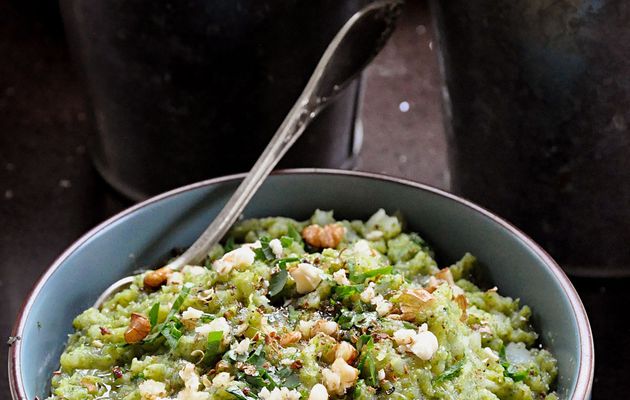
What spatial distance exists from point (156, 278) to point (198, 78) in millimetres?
393

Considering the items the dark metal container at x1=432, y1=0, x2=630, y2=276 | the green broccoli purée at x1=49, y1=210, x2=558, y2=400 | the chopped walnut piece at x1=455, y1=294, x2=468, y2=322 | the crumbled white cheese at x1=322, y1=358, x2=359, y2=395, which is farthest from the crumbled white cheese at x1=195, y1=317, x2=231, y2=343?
the dark metal container at x1=432, y1=0, x2=630, y2=276

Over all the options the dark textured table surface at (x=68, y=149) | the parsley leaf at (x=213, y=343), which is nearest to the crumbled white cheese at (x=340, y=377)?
the parsley leaf at (x=213, y=343)

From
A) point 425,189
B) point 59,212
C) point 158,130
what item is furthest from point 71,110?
point 425,189

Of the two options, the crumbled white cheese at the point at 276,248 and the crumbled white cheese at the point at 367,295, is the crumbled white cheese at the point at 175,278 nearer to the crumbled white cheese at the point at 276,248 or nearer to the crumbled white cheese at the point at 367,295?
the crumbled white cheese at the point at 276,248

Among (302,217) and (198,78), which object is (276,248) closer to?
(302,217)

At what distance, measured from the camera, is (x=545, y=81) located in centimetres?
121

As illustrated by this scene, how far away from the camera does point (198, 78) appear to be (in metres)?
1.33

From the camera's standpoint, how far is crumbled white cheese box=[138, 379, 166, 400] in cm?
87

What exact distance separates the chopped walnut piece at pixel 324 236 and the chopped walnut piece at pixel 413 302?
17 centimetres

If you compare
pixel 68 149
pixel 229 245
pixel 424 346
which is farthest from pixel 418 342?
pixel 68 149

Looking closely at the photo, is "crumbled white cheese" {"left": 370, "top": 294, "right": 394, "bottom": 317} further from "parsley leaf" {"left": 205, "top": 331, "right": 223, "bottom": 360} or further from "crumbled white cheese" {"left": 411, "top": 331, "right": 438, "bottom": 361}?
"parsley leaf" {"left": 205, "top": 331, "right": 223, "bottom": 360}

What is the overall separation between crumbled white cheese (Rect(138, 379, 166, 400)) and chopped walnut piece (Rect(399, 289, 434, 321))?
0.78 feet

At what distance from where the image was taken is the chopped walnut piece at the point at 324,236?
1076 millimetres

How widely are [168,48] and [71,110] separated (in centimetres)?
56
